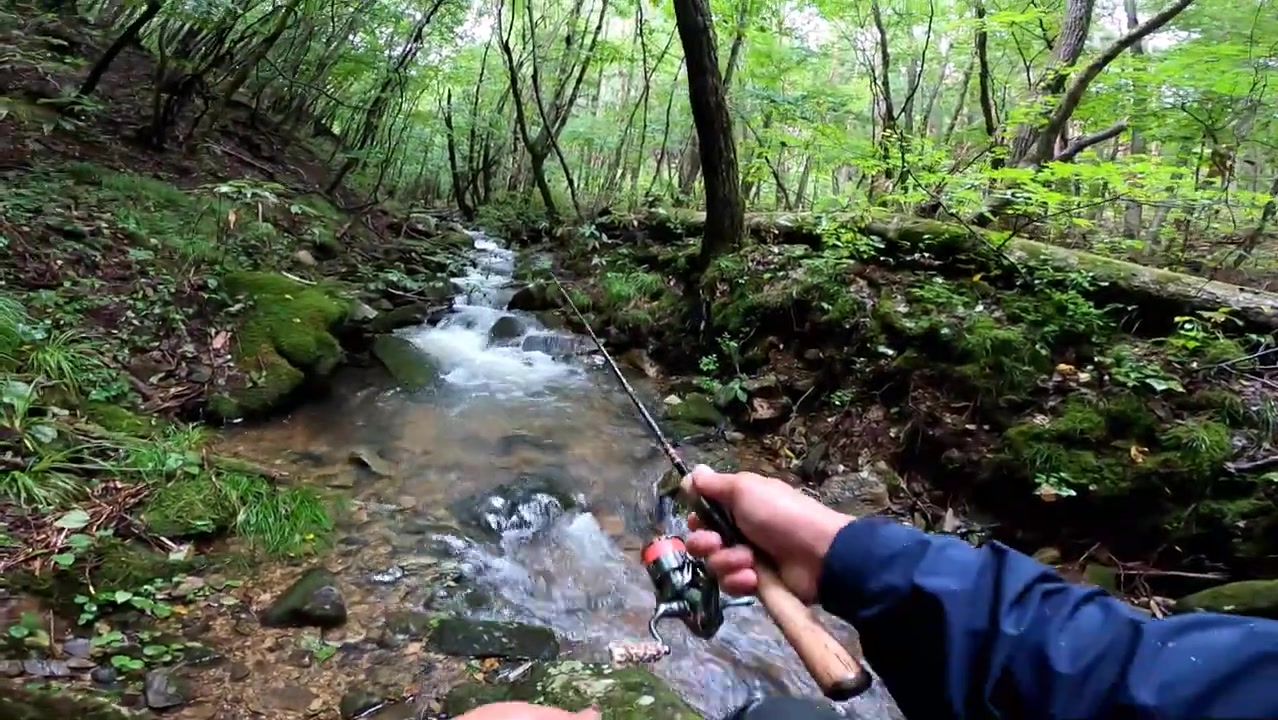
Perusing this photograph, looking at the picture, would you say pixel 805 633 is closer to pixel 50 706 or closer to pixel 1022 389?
pixel 50 706

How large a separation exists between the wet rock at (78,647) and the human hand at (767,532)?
2849 mm

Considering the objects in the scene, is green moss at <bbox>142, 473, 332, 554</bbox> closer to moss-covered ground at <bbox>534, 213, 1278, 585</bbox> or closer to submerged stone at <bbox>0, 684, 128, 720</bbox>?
submerged stone at <bbox>0, 684, 128, 720</bbox>

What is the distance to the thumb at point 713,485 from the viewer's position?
5.25ft

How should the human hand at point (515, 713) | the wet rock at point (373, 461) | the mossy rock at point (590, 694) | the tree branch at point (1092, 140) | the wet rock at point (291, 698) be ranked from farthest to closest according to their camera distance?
the tree branch at point (1092, 140)
the wet rock at point (373, 461)
the mossy rock at point (590, 694)
the wet rock at point (291, 698)
the human hand at point (515, 713)

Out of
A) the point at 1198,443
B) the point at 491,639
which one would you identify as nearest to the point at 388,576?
A: the point at 491,639

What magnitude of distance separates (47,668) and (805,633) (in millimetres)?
3085

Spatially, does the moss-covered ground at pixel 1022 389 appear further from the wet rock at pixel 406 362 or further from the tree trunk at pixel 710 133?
the wet rock at pixel 406 362

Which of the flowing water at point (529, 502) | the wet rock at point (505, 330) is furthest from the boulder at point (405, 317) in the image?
the wet rock at point (505, 330)

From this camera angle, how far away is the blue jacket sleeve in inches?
35.9

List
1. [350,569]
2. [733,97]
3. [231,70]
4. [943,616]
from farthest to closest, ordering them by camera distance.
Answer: [733,97] < [231,70] < [350,569] < [943,616]

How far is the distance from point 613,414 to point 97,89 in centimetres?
876

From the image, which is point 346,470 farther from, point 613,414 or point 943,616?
point 943,616

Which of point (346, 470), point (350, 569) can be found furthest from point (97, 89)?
point (350, 569)

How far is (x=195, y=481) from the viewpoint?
165 inches
